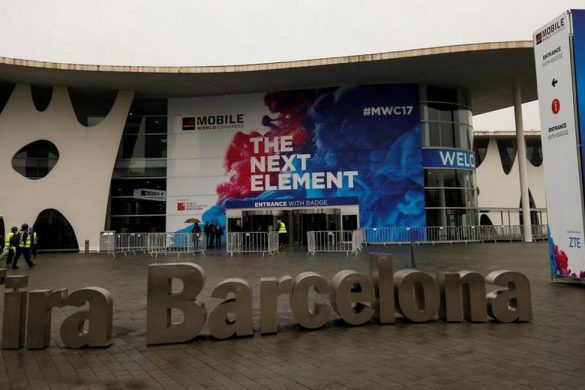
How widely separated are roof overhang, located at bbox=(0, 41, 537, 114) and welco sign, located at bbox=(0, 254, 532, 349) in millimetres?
19636

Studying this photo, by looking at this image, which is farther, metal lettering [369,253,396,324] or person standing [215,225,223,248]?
person standing [215,225,223,248]

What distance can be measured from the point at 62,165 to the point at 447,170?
23.0 m

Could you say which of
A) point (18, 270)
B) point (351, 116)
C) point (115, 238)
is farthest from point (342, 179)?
point (18, 270)

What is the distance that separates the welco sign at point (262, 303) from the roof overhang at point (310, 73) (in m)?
19.6

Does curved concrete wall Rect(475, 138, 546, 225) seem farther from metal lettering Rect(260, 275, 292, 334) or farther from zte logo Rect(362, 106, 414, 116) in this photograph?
metal lettering Rect(260, 275, 292, 334)

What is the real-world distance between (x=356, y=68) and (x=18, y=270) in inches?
748

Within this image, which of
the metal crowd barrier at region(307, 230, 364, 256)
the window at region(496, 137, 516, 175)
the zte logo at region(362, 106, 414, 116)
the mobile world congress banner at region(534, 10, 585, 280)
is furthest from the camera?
the window at region(496, 137, 516, 175)

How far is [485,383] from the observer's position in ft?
14.9

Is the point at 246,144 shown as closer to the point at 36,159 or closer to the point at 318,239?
the point at 318,239

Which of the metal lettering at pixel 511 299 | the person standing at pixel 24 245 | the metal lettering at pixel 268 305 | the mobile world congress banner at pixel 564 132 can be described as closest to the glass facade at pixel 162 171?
the person standing at pixel 24 245

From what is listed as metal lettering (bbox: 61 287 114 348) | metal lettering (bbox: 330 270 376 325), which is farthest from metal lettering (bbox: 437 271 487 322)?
metal lettering (bbox: 61 287 114 348)

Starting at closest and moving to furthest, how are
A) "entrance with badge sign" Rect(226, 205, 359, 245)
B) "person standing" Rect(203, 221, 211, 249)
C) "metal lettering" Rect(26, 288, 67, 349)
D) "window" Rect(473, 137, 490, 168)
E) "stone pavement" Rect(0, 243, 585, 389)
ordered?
"stone pavement" Rect(0, 243, 585, 389), "metal lettering" Rect(26, 288, 67, 349), "entrance with badge sign" Rect(226, 205, 359, 245), "person standing" Rect(203, 221, 211, 249), "window" Rect(473, 137, 490, 168)

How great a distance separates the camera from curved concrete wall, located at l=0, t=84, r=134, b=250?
26828mm

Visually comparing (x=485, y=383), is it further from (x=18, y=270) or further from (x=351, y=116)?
(x=351, y=116)
